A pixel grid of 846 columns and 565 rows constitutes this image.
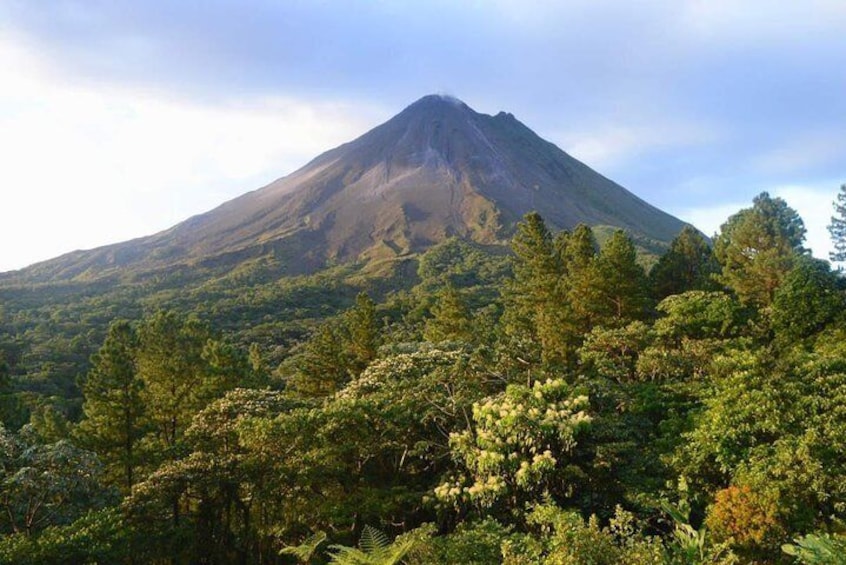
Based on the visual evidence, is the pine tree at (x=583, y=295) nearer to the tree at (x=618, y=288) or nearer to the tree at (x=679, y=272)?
the tree at (x=618, y=288)

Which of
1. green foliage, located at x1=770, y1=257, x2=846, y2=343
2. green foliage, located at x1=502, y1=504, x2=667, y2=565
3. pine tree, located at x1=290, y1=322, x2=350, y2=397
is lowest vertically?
pine tree, located at x1=290, y1=322, x2=350, y2=397

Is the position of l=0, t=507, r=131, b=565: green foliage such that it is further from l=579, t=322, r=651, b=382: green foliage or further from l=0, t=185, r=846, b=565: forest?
l=579, t=322, r=651, b=382: green foliage

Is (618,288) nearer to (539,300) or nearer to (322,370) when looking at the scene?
(539,300)

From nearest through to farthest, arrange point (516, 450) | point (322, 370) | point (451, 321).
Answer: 1. point (516, 450)
2. point (322, 370)
3. point (451, 321)

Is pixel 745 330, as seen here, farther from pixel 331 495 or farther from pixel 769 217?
pixel 331 495

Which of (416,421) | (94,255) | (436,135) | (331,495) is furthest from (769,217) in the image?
(436,135)

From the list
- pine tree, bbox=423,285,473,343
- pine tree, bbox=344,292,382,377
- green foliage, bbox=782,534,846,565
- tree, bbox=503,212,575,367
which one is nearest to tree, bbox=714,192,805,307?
tree, bbox=503,212,575,367

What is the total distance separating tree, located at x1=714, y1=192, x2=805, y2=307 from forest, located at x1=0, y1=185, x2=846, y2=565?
7.98 feet

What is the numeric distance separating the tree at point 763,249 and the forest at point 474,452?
2431 mm

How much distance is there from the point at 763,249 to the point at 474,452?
975 inches

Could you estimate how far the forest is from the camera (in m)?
9.62

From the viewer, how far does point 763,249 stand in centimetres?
2930

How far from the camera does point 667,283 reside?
33.0 meters

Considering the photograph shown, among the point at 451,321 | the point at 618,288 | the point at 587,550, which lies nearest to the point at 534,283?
the point at 618,288
